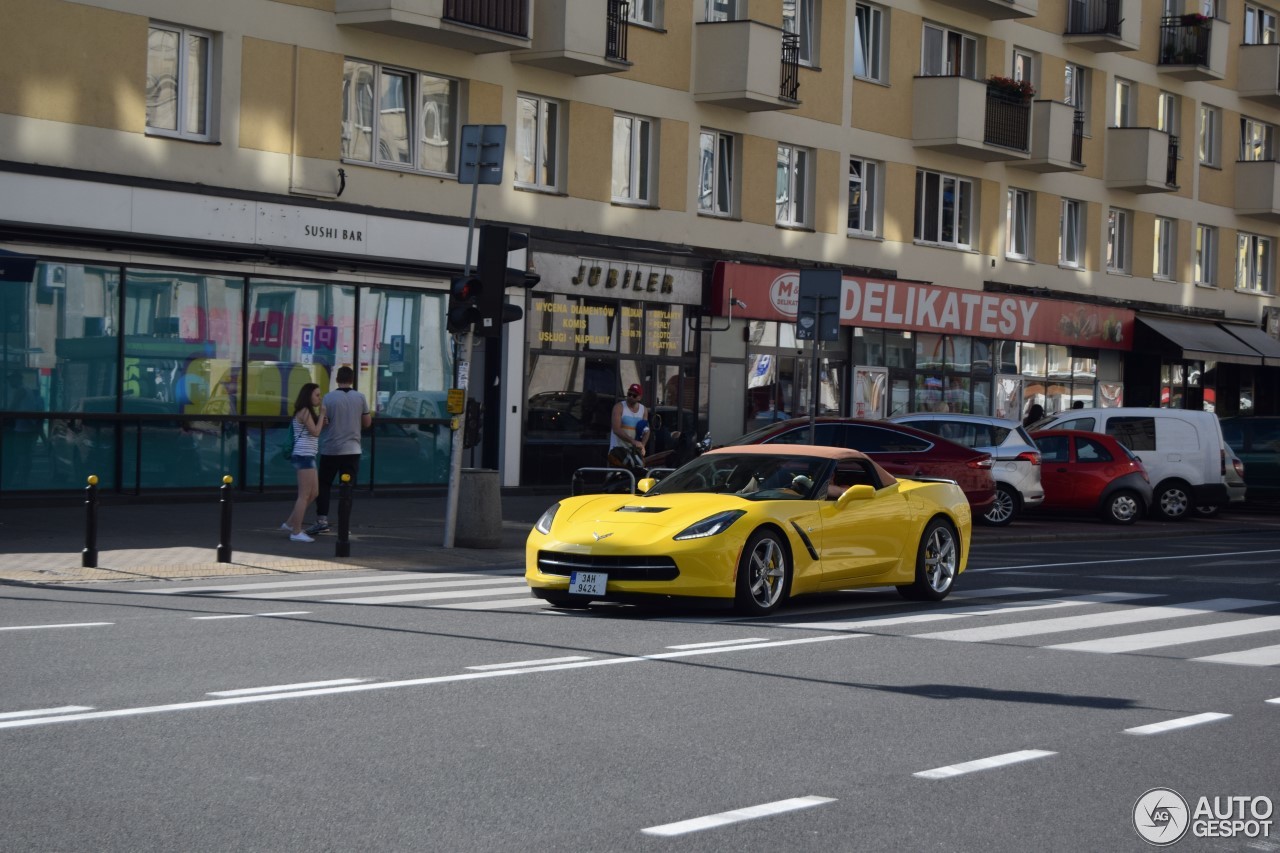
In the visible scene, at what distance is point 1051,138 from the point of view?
3925 cm

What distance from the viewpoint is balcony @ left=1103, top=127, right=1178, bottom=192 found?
4278 cm

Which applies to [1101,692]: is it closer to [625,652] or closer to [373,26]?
[625,652]

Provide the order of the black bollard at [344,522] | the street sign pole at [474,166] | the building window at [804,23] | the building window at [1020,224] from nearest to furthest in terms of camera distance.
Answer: the black bollard at [344,522], the street sign pole at [474,166], the building window at [804,23], the building window at [1020,224]

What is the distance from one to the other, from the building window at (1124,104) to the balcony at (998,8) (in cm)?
600

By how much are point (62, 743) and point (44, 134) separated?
1595 centimetres

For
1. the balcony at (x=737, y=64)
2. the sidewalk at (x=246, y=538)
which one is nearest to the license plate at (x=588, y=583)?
the sidewalk at (x=246, y=538)

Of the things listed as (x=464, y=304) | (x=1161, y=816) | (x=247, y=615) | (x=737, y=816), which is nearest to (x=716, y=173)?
(x=464, y=304)

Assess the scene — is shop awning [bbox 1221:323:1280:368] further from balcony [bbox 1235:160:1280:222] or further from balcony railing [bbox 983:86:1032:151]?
balcony railing [bbox 983:86:1032:151]

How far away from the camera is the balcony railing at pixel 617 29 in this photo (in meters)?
29.1

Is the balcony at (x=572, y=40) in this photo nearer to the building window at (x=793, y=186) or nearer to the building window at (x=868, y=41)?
the building window at (x=793, y=186)

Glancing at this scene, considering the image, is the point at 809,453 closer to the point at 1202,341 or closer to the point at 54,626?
the point at 54,626

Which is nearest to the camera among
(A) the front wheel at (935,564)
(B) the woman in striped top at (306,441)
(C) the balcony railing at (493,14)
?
(A) the front wheel at (935,564)

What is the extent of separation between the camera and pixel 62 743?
736 cm

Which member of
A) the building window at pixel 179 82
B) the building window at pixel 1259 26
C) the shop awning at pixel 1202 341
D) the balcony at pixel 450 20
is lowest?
the shop awning at pixel 1202 341
